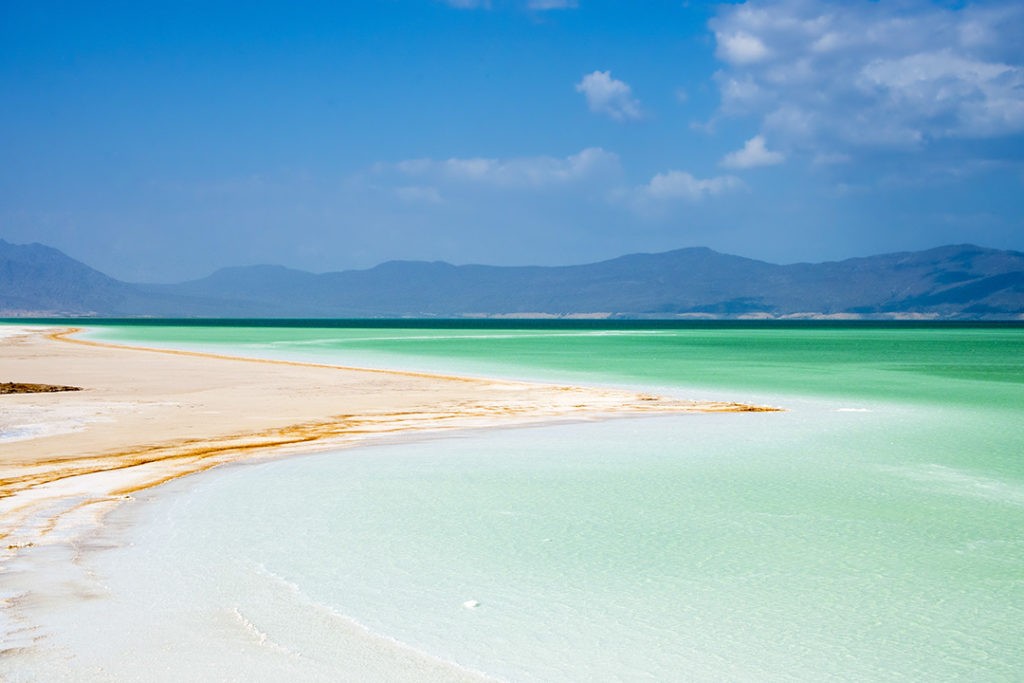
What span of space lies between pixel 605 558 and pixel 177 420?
9.44 metres

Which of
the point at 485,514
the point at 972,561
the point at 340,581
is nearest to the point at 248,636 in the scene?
the point at 340,581

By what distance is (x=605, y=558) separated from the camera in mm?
7395

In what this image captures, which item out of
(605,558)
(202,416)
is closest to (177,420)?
(202,416)

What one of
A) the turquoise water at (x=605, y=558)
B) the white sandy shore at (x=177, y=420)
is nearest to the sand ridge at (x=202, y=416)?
the white sandy shore at (x=177, y=420)

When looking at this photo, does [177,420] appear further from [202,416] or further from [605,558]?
[605,558]

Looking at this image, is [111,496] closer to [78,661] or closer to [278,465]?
[278,465]

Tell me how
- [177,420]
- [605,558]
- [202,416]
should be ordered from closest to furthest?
[605,558] → [177,420] → [202,416]

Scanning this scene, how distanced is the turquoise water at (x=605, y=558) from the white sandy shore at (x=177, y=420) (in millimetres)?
578

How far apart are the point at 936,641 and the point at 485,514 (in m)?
4.20

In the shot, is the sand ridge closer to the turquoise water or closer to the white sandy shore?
the white sandy shore

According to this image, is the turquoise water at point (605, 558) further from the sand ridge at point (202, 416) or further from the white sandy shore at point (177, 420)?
the sand ridge at point (202, 416)

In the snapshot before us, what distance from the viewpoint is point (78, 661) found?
4.80 metres

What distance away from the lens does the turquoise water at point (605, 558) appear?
5.42 meters

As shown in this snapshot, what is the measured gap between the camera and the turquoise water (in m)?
5.42
